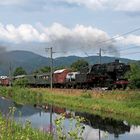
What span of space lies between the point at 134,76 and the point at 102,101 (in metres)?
12.3

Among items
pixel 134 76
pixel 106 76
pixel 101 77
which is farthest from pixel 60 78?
pixel 134 76

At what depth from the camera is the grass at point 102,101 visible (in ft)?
142

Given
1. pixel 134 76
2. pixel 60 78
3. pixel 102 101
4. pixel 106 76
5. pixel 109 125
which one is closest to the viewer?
pixel 109 125

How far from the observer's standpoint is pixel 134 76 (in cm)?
6181

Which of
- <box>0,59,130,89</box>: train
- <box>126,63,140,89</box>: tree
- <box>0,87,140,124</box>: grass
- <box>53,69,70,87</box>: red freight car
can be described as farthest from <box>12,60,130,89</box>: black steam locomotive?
<box>0,87,140,124</box>: grass

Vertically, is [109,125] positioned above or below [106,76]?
below

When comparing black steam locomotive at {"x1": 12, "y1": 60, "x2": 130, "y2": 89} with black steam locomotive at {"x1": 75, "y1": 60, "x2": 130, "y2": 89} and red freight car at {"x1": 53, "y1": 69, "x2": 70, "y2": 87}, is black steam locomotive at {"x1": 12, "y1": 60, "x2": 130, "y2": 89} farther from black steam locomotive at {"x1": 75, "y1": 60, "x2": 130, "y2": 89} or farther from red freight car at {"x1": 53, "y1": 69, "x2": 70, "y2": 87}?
red freight car at {"x1": 53, "y1": 69, "x2": 70, "y2": 87}

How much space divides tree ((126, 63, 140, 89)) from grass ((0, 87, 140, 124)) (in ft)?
20.1

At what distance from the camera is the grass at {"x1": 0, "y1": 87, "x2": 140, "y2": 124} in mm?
43156

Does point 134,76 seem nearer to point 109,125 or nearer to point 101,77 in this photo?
point 101,77

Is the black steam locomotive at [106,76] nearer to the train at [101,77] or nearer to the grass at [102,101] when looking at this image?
the train at [101,77]

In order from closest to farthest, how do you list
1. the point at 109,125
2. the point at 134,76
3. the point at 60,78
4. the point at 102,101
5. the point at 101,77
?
the point at 109,125 < the point at 102,101 < the point at 134,76 < the point at 101,77 < the point at 60,78

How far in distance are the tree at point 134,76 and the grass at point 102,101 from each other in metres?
6.12

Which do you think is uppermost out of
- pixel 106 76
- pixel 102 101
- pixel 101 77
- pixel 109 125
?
pixel 106 76
